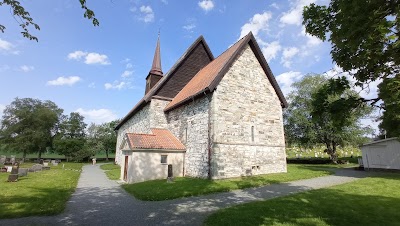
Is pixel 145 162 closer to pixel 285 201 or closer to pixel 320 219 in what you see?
pixel 285 201

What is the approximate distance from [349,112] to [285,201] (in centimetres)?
493

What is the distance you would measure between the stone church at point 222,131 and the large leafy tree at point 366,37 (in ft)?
29.5

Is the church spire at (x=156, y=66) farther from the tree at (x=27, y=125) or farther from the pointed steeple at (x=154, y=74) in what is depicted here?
the tree at (x=27, y=125)

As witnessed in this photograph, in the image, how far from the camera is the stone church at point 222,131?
1407cm

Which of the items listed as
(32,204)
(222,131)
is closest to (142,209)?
(32,204)

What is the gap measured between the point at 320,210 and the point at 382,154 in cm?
1749

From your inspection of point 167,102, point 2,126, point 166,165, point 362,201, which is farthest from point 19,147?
point 362,201

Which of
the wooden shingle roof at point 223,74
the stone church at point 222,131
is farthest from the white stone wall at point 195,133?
the wooden shingle roof at point 223,74

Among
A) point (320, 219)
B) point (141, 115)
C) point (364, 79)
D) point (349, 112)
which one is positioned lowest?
point (320, 219)

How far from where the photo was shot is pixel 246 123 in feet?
50.8

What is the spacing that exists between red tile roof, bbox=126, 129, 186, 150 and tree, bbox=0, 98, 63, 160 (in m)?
37.2

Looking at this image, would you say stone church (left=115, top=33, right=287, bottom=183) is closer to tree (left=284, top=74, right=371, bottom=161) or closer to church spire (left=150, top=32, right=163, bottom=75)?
church spire (left=150, top=32, right=163, bottom=75)

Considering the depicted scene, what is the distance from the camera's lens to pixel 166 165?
15.5 m

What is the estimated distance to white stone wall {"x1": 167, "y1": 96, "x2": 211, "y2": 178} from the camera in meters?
14.3
